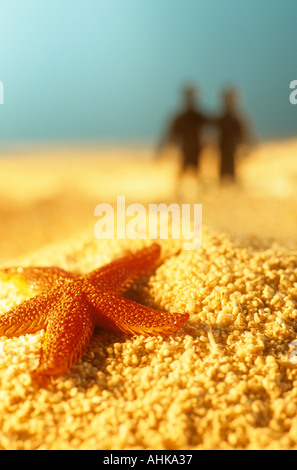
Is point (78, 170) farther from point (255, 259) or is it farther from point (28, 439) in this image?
point (28, 439)

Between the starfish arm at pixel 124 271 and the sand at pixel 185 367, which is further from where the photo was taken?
the starfish arm at pixel 124 271

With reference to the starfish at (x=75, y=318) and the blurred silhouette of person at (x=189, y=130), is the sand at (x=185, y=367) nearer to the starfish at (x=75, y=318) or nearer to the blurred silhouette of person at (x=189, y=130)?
the starfish at (x=75, y=318)

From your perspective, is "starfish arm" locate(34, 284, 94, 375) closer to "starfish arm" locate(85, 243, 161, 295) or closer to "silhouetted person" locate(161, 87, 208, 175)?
"starfish arm" locate(85, 243, 161, 295)

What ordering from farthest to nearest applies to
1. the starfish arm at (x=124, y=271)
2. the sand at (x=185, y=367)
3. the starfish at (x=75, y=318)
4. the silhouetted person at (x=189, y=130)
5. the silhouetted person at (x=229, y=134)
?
the silhouetted person at (x=229, y=134)
the silhouetted person at (x=189, y=130)
the starfish arm at (x=124, y=271)
the starfish at (x=75, y=318)
the sand at (x=185, y=367)

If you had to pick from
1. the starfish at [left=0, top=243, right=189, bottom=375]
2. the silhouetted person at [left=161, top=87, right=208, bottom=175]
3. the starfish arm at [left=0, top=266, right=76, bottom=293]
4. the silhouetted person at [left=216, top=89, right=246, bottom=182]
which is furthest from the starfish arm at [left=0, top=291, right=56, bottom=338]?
the silhouetted person at [left=216, top=89, right=246, bottom=182]

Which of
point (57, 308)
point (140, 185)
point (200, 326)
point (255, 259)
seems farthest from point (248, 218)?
point (140, 185)

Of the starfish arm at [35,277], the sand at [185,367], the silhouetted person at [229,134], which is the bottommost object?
the sand at [185,367]

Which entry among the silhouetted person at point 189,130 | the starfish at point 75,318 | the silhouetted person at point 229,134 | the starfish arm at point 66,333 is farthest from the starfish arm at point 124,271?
the silhouetted person at point 229,134
